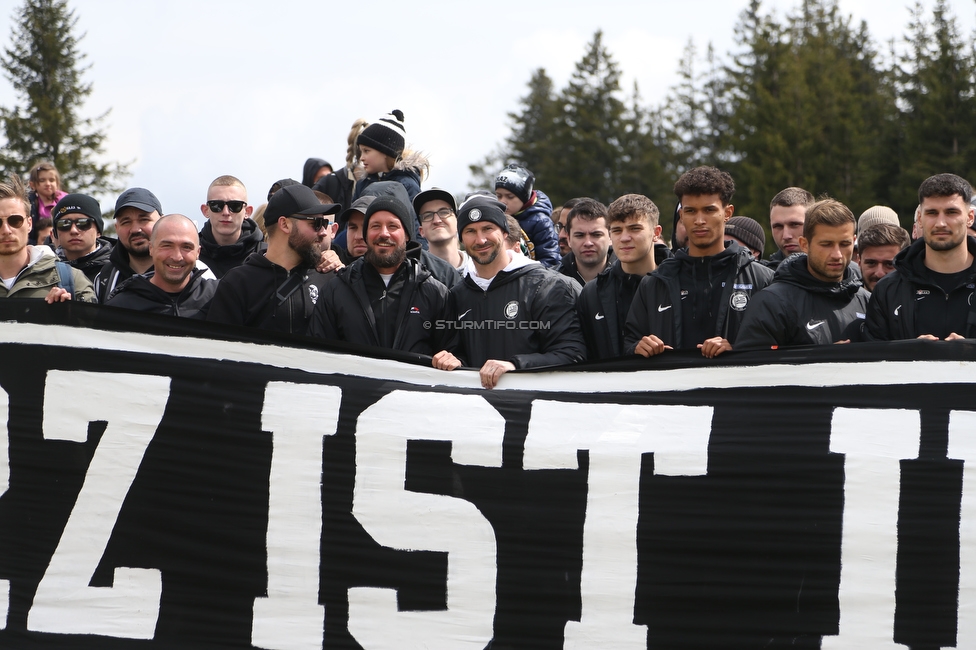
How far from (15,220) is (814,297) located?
15.3 ft

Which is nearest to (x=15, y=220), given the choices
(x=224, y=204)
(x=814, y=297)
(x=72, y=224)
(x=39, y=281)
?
(x=39, y=281)

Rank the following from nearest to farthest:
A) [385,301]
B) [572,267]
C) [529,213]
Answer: [385,301] < [572,267] < [529,213]

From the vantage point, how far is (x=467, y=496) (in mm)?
5453

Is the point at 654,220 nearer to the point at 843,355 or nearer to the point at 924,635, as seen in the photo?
the point at 843,355

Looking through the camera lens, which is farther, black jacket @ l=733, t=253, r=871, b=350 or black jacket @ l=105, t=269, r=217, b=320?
black jacket @ l=105, t=269, r=217, b=320

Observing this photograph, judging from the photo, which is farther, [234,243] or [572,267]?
[572,267]

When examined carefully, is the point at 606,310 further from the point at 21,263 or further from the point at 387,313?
the point at 21,263

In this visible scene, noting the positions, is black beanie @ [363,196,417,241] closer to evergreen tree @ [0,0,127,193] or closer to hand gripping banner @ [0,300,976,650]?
hand gripping banner @ [0,300,976,650]

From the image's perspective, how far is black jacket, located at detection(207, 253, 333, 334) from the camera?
20.5 feet

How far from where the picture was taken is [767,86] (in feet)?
172

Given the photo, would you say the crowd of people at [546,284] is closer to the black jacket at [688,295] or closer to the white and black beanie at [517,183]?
the black jacket at [688,295]

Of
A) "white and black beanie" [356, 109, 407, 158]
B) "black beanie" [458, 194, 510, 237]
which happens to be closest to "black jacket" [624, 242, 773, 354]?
"black beanie" [458, 194, 510, 237]

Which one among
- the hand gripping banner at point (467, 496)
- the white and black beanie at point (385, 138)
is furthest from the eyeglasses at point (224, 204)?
the hand gripping banner at point (467, 496)

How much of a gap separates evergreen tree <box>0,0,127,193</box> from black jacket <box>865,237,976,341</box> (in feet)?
122
